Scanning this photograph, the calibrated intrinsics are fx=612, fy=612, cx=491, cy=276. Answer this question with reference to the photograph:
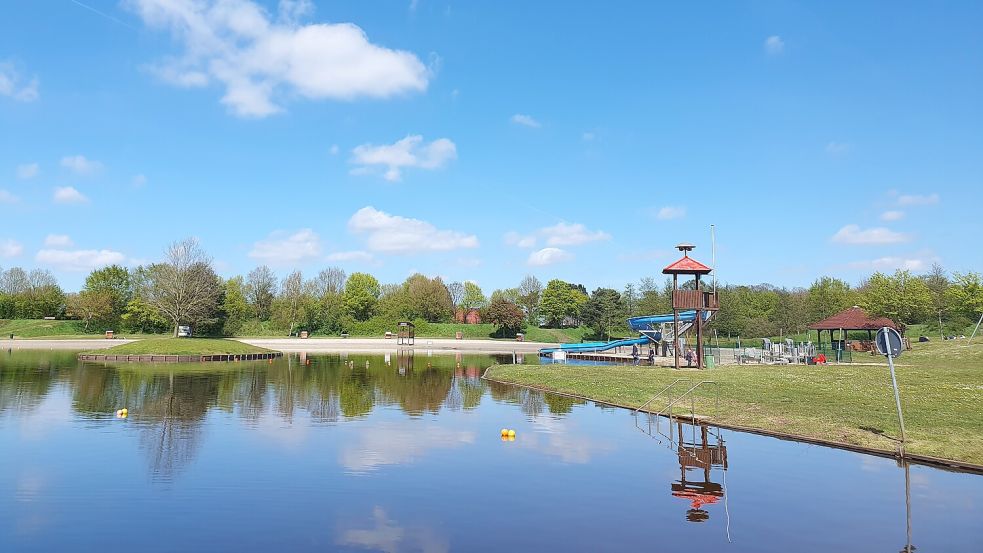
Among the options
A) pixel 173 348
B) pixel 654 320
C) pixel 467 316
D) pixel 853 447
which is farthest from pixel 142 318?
pixel 853 447

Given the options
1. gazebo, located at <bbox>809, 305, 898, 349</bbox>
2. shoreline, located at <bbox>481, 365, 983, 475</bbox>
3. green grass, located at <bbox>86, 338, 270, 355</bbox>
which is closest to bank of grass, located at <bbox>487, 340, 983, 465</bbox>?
shoreline, located at <bbox>481, 365, 983, 475</bbox>

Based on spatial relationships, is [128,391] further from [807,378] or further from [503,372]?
[807,378]

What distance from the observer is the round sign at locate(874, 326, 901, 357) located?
16.0m

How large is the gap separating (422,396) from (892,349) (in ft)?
70.3

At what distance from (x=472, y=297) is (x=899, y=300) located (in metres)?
105

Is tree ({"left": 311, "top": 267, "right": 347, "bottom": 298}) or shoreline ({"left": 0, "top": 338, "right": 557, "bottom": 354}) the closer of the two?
shoreline ({"left": 0, "top": 338, "right": 557, "bottom": 354})

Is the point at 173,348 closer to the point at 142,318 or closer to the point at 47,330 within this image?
the point at 142,318

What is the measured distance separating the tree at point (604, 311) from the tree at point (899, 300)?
41.9 metres

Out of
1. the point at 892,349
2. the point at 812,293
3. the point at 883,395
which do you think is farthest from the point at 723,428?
the point at 812,293

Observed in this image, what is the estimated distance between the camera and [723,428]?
21.3m

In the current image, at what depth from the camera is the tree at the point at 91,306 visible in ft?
310

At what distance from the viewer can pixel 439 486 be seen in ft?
47.3

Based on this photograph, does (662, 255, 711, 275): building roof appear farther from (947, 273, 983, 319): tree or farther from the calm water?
(947, 273, 983, 319): tree

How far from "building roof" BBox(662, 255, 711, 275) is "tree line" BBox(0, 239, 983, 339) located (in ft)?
120
